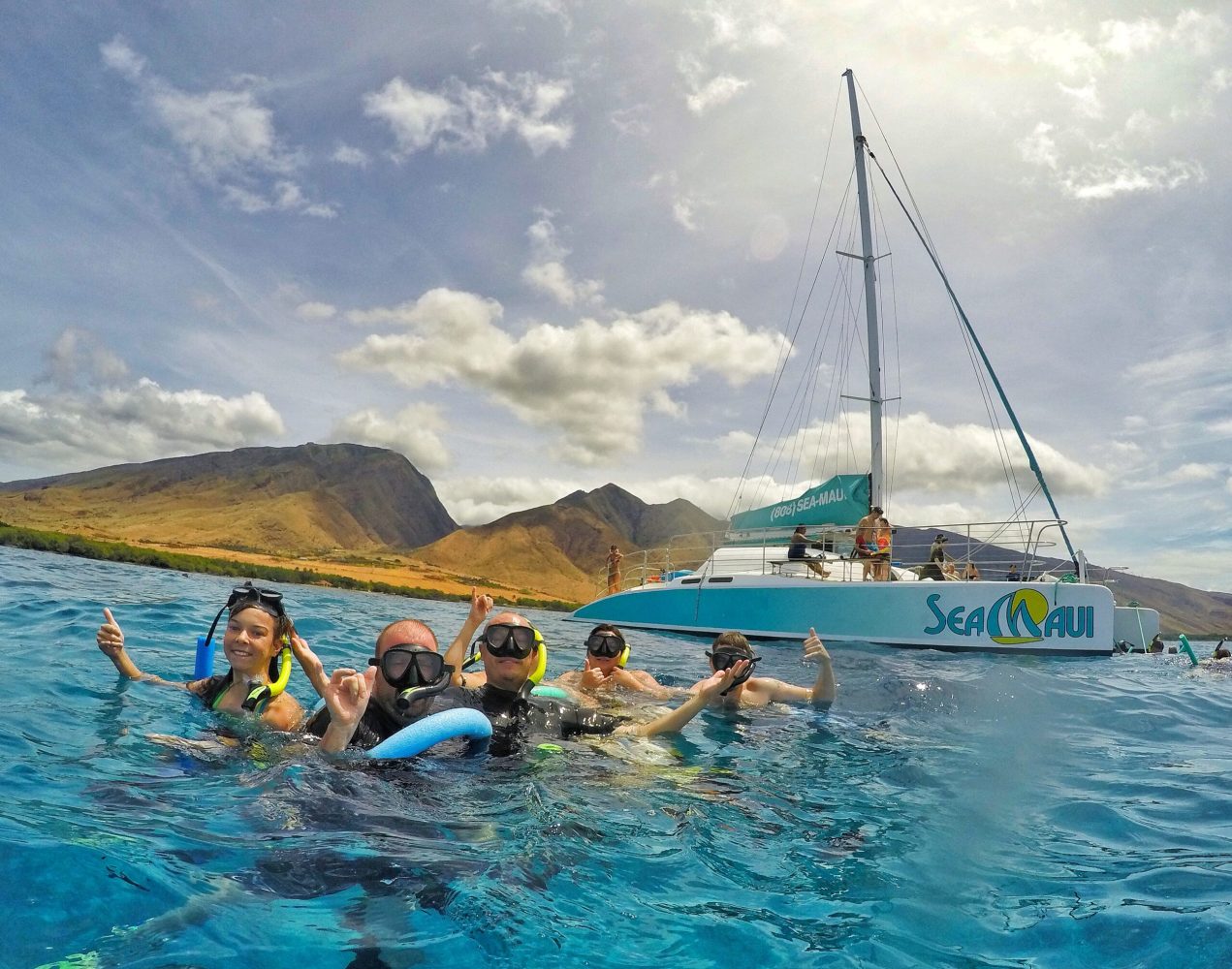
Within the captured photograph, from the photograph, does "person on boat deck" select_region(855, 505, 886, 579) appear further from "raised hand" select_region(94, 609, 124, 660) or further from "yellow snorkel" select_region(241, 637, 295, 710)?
"raised hand" select_region(94, 609, 124, 660)

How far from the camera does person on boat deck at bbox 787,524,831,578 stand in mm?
15445

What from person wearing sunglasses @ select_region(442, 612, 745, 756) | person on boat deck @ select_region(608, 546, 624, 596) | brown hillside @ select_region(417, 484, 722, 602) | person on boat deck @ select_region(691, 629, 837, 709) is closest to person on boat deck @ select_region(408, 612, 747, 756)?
person wearing sunglasses @ select_region(442, 612, 745, 756)

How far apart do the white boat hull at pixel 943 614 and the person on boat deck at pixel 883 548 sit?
826mm

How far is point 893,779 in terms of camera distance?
458cm

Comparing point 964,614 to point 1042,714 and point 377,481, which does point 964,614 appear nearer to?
point 1042,714

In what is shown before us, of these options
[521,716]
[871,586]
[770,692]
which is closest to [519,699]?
[521,716]

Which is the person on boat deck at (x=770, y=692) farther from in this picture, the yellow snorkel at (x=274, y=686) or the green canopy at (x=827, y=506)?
the green canopy at (x=827, y=506)

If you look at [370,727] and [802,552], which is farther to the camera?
[802,552]

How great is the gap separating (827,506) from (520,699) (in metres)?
13.4

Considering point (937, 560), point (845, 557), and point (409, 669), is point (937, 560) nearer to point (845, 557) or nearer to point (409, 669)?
point (845, 557)

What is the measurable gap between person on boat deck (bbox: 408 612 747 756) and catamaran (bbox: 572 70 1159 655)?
10.4m

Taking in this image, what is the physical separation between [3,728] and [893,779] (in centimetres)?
543

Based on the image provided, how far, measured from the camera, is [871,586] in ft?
45.7

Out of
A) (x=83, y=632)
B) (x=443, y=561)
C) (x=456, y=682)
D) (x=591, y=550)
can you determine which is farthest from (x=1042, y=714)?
(x=591, y=550)
